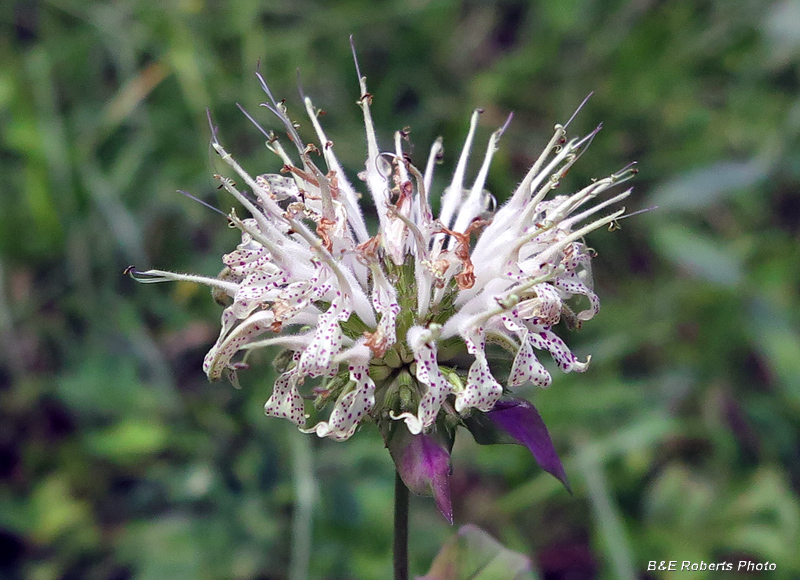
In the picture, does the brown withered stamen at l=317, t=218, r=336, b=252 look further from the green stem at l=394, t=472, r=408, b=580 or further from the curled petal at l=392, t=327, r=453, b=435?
the green stem at l=394, t=472, r=408, b=580

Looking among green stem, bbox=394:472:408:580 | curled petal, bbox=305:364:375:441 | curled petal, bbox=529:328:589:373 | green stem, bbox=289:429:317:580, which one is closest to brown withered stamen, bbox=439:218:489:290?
curled petal, bbox=529:328:589:373

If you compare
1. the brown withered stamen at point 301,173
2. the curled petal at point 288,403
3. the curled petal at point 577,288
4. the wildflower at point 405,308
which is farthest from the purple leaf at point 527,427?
the brown withered stamen at point 301,173

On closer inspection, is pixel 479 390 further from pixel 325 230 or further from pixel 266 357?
pixel 266 357

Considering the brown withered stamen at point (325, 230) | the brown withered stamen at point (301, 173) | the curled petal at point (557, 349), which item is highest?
the brown withered stamen at point (301, 173)

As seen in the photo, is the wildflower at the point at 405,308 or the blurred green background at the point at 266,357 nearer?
the wildflower at the point at 405,308

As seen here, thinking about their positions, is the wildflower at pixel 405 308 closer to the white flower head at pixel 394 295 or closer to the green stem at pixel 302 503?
the white flower head at pixel 394 295

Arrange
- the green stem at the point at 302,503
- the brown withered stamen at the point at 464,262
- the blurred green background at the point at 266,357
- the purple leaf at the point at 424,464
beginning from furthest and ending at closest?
the blurred green background at the point at 266,357
the green stem at the point at 302,503
the brown withered stamen at the point at 464,262
the purple leaf at the point at 424,464

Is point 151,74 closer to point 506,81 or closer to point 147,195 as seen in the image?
point 147,195

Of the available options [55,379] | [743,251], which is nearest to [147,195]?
[55,379]
